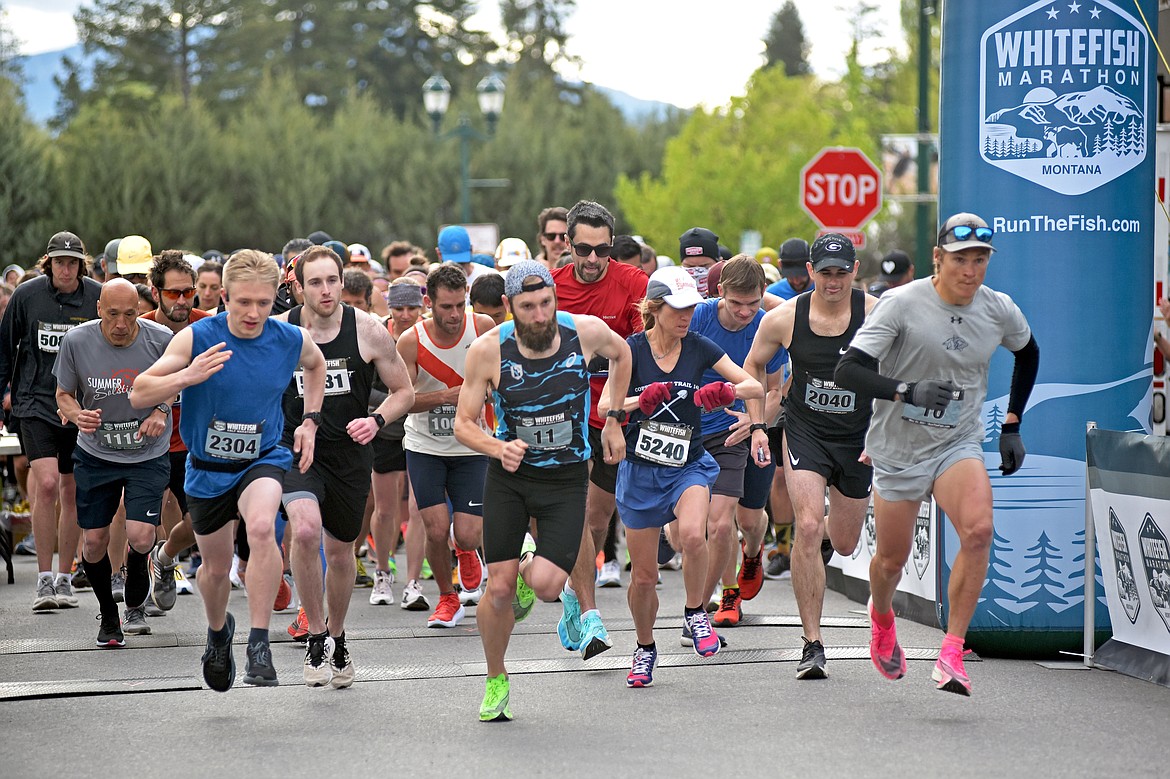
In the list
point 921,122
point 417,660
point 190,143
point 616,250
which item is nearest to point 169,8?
point 190,143

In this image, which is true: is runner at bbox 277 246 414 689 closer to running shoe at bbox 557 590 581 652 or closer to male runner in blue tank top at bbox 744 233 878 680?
running shoe at bbox 557 590 581 652

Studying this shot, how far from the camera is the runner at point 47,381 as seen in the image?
10461 millimetres

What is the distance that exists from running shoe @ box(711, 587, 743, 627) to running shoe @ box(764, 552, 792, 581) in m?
2.51

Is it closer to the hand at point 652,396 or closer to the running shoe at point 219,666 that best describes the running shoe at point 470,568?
the hand at point 652,396

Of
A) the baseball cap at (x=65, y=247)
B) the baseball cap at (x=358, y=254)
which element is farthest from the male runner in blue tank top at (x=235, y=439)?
the baseball cap at (x=358, y=254)

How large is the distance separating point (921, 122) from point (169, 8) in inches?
1719

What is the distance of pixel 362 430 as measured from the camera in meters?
7.95

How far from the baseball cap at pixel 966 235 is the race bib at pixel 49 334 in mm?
6057

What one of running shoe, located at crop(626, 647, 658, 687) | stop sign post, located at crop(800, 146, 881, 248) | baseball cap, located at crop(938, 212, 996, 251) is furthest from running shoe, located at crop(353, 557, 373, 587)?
stop sign post, located at crop(800, 146, 881, 248)

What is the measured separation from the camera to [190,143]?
49.8 meters

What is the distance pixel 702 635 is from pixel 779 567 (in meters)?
4.23

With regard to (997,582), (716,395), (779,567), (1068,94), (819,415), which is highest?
(1068,94)

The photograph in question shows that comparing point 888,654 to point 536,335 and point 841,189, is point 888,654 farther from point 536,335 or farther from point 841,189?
point 841,189

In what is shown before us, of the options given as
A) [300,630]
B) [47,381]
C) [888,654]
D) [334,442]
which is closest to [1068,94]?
[888,654]
